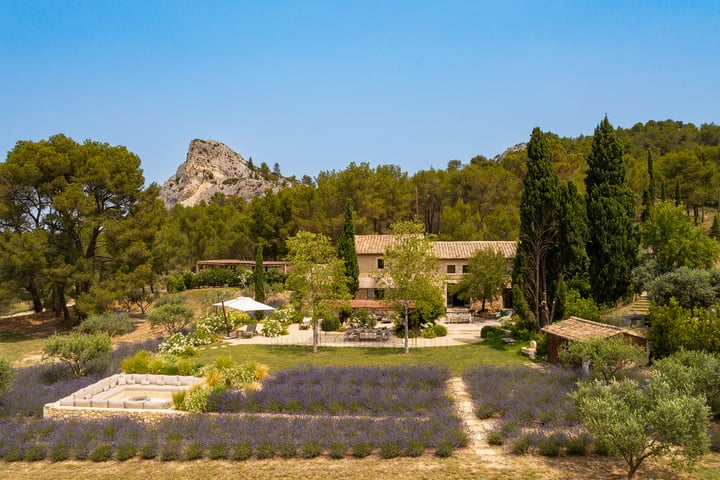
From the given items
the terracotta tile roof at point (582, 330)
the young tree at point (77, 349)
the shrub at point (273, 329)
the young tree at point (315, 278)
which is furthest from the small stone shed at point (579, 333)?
the young tree at point (77, 349)

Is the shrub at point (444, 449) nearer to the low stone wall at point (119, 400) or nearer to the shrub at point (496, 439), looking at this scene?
the shrub at point (496, 439)

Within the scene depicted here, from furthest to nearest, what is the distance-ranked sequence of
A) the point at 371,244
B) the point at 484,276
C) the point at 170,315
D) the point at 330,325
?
the point at 371,244
the point at 484,276
the point at 330,325
the point at 170,315

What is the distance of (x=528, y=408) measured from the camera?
497 inches

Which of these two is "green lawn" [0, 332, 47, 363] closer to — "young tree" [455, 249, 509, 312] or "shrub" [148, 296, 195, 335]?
"shrub" [148, 296, 195, 335]

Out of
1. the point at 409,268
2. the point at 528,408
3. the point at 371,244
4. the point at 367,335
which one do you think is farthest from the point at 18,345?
the point at 528,408

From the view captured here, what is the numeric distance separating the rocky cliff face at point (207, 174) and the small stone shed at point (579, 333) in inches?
4444

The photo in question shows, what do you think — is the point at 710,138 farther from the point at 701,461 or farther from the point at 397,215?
the point at 701,461

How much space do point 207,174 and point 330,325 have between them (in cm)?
11971

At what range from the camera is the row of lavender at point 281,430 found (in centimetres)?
1078

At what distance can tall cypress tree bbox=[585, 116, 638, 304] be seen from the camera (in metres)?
25.8

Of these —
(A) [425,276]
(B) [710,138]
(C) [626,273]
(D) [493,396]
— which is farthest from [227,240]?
(B) [710,138]

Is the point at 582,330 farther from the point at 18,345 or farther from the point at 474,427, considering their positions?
the point at 18,345

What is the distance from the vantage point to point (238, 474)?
9.91m

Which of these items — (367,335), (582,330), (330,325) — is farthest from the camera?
(330,325)
